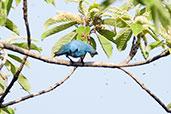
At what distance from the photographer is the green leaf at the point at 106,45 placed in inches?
137

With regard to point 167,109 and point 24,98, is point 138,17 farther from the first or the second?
point 24,98

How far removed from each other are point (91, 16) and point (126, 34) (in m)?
0.43

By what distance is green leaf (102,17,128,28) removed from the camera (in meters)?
3.31

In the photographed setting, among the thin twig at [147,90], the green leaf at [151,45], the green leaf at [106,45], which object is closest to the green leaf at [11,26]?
the green leaf at [106,45]

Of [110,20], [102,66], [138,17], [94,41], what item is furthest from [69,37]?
[102,66]

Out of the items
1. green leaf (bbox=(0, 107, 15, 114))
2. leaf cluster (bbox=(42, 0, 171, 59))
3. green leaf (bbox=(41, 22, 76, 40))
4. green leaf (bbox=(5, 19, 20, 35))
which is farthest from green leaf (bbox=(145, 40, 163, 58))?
green leaf (bbox=(0, 107, 15, 114))

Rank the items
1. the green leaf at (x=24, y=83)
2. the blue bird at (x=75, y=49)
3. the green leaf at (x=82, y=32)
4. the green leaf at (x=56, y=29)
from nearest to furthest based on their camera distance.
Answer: the blue bird at (x=75, y=49)
the green leaf at (x=82, y=32)
the green leaf at (x=56, y=29)
the green leaf at (x=24, y=83)

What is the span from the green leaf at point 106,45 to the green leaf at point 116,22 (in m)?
0.16

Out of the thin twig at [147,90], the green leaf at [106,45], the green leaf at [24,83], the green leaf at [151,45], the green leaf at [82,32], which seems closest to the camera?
the green leaf at [151,45]

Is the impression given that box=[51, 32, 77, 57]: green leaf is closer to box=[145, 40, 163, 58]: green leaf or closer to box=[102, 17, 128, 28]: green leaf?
box=[102, 17, 128, 28]: green leaf

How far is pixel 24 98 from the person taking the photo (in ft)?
10.1

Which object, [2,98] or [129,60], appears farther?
[2,98]

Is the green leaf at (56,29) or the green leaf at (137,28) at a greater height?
the green leaf at (137,28)

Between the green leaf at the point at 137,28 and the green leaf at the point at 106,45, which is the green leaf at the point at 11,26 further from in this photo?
the green leaf at the point at 137,28
